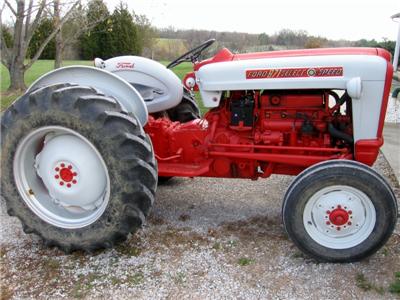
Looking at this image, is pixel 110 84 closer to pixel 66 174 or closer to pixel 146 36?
pixel 66 174

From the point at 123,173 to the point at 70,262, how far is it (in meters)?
0.74

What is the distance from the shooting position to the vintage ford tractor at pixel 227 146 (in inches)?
107

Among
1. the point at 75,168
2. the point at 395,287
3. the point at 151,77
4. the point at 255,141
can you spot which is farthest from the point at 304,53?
the point at 75,168

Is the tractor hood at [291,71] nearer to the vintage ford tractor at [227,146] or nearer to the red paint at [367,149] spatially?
the vintage ford tractor at [227,146]

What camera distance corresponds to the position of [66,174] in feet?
9.73

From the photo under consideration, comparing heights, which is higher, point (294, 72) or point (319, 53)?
point (319, 53)

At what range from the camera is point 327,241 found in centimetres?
280

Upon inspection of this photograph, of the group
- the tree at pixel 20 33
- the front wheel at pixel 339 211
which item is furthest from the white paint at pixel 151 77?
the tree at pixel 20 33

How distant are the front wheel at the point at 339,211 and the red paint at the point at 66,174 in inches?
57.7

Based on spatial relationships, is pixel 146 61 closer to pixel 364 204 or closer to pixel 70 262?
pixel 70 262

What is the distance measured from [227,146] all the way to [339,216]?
40.1 inches

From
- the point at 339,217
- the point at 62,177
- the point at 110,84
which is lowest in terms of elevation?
the point at 339,217

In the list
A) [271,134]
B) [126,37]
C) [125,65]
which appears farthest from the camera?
[126,37]

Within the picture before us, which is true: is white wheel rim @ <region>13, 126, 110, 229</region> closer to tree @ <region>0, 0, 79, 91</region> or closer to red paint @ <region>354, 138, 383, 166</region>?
red paint @ <region>354, 138, 383, 166</region>
